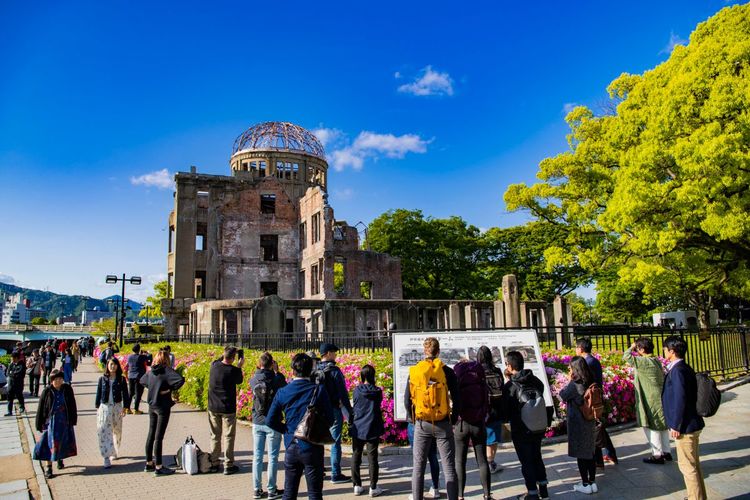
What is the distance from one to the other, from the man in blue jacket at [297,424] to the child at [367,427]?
51.9 inches

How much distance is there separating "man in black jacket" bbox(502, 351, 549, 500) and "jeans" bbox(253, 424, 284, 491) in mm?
3038

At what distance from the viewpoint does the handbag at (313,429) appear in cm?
520

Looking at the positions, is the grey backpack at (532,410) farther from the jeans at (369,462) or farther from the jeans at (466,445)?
the jeans at (369,462)

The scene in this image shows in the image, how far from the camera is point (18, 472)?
855cm

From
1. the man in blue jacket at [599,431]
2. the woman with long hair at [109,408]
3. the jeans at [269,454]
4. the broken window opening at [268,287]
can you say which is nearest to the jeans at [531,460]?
the man in blue jacket at [599,431]

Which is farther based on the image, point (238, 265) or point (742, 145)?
point (238, 265)

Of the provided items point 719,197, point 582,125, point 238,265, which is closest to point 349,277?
point 238,265

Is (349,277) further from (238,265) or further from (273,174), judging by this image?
(273,174)

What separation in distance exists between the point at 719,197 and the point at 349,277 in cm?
2569

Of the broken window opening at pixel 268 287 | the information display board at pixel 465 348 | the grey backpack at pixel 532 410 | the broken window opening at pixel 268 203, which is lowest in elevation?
the grey backpack at pixel 532 410

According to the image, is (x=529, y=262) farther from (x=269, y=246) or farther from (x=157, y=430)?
(x=157, y=430)

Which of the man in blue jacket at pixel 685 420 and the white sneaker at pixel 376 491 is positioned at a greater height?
the man in blue jacket at pixel 685 420

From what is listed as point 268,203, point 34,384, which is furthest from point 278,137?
point 34,384

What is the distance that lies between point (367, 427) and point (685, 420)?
3.76m
